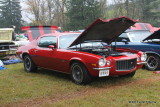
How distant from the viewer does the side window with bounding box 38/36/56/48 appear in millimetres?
6320

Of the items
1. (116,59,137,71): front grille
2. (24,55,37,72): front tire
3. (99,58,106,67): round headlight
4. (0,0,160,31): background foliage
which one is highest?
(0,0,160,31): background foliage

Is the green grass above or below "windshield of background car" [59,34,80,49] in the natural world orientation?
below

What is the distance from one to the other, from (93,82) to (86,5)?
30.5 meters

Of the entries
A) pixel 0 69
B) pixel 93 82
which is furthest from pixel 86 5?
pixel 93 82

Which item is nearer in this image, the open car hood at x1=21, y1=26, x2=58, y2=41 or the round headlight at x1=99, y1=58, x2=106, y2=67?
the round headlight at x1=99, y1=58, x2=106, y2=67

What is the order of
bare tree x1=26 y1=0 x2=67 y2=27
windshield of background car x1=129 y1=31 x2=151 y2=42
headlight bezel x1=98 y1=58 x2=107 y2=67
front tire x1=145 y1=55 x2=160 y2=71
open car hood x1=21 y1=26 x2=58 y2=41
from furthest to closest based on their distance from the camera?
bare tree x1=26 y1=0 x2=67 y2=27, open car hood x1=21 y1=26 x2=58 y2=41, windshield of background car x1=129 y1=31 x2=151 y2=42, front tire x1=145 y1=55 x2=160 y2=71, headlight bezel x1=98 y1=58 x2=107 y2=67

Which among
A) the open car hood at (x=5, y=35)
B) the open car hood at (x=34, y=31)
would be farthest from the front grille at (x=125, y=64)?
the open car hood at (x=34, y=31)

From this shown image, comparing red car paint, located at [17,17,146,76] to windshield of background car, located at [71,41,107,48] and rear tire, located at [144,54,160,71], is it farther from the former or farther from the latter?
rear tire, located at [144,54,160,71]

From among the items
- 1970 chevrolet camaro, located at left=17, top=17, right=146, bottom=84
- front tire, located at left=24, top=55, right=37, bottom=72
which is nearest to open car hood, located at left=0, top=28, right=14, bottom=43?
front tire, located at left=24, top=55, right=37, bottom=72

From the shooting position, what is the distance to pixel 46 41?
263 inches

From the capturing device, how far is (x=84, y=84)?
5348 millimetres

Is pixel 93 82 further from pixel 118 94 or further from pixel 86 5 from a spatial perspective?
pixel 86 5

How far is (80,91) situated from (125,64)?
4.44ft

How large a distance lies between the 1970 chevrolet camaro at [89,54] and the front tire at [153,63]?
1.46 meters
